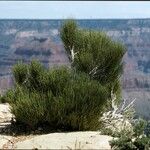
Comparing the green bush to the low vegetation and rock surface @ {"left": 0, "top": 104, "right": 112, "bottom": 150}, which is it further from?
rock surface @ {"left": 0, "top": 104, "right": 112, "bottom": 150}

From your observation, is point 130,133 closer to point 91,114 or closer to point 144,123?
point 144,123

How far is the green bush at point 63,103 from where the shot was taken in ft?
37.8

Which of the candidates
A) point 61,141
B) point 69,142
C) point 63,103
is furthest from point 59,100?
point 69,142

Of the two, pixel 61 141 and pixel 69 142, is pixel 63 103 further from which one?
pixel 69 142

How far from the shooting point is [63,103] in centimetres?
1145

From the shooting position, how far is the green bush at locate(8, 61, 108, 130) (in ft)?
37.8

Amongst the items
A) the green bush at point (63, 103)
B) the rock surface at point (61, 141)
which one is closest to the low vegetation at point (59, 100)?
the green bush at point (63, 103)

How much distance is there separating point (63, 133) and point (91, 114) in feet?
3.34

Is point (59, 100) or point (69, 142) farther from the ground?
point (59, 100)

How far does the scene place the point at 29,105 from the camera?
38.3ft

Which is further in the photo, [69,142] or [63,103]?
[63,103]

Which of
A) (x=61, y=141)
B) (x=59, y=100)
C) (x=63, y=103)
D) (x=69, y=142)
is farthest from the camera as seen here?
(x=59, y=100)

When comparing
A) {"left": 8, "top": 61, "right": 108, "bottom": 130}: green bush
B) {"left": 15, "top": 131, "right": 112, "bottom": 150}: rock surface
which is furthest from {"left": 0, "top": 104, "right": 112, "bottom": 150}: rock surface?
{"left": 8, "top": 61, "right": 108, "bottom": 130}: green bush

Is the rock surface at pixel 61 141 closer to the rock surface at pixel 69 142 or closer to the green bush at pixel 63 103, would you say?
the rock surface at pixel 69 142
